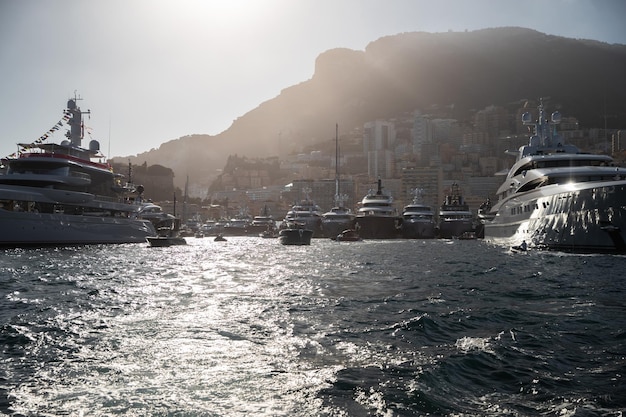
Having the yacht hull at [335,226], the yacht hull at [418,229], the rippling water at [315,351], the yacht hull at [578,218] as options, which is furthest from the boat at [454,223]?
the rippling water at [315,351]

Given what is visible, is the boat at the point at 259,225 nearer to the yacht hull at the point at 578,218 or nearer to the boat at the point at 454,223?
the boat at the point at 454,223

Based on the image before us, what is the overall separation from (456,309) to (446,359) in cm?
563

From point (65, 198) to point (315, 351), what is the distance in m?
52.7

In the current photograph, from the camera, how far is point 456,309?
45.3 feet

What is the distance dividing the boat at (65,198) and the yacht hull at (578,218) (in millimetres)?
48821

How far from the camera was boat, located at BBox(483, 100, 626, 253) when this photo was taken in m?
29.8

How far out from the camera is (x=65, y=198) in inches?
2087

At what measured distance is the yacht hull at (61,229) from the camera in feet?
150

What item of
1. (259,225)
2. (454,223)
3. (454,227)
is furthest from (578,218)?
(259,225)

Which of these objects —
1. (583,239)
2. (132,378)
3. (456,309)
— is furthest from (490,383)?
(583,239)

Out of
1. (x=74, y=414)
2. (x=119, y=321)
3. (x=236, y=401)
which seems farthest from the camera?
(x=119, y=321)

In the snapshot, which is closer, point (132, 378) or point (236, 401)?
point (236, 401)

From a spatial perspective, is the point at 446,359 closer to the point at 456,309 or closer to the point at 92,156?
the point at 456,309

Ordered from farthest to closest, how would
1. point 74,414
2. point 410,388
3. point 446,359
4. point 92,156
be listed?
1. point 92,156
2. point 446,359
3. point 410,388
4. point 74,414
